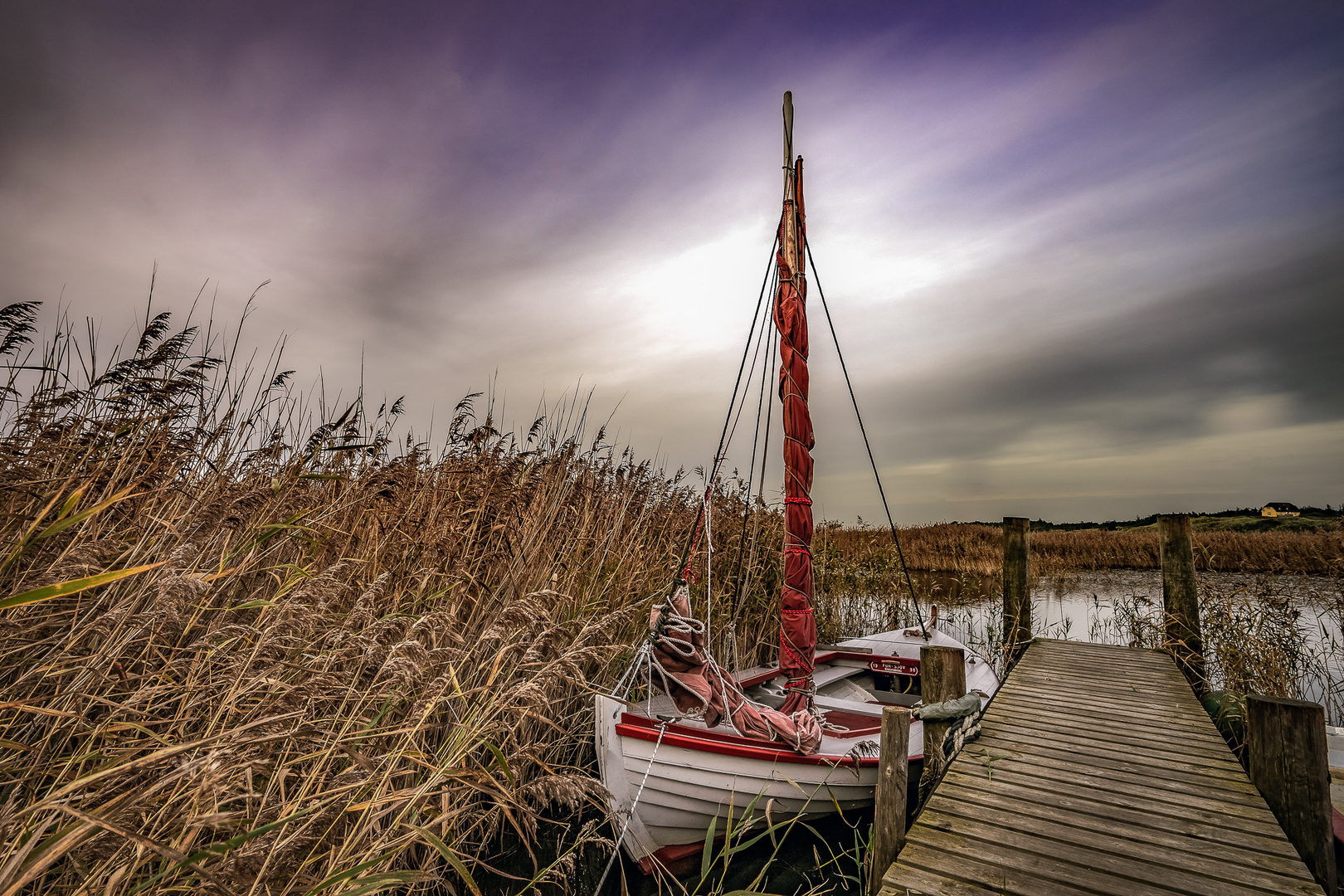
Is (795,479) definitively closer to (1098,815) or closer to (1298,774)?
(1098,815)

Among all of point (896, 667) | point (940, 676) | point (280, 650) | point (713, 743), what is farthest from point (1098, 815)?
point (280, 650)

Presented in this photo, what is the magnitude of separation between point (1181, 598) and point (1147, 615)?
220 centimetres

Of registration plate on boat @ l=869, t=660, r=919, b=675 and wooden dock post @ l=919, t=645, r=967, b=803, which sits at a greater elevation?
wooden dock post @ l=919, t=645, r=967, b=803

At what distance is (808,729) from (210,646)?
3.35 metres

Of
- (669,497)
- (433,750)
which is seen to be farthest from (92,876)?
(669,497)

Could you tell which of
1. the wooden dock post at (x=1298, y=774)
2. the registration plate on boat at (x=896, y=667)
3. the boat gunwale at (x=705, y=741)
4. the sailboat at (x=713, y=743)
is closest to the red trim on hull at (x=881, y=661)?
the registration plate on boat at (x=896, y=667)

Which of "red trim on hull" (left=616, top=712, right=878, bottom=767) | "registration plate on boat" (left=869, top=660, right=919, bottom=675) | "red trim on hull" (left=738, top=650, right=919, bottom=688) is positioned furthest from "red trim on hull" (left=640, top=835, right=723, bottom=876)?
"registration plate on boat" (left=869, top=660, right=919, bottom=675)

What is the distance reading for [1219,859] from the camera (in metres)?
2.97

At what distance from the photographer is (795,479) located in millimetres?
5297

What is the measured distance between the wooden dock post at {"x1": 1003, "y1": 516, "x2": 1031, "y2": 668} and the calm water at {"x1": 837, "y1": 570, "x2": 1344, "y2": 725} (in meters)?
1.28

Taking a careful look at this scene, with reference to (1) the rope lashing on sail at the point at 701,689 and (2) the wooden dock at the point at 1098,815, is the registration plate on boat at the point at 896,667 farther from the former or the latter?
→ (1) the rope lashing on sail at the point at 701,689

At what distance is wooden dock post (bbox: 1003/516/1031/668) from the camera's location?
7.79 meters

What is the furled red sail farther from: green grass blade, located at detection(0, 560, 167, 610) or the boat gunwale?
green grass blade, located at detection(0, 560, 167, 610)

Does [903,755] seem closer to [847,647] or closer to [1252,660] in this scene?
[847,647]
